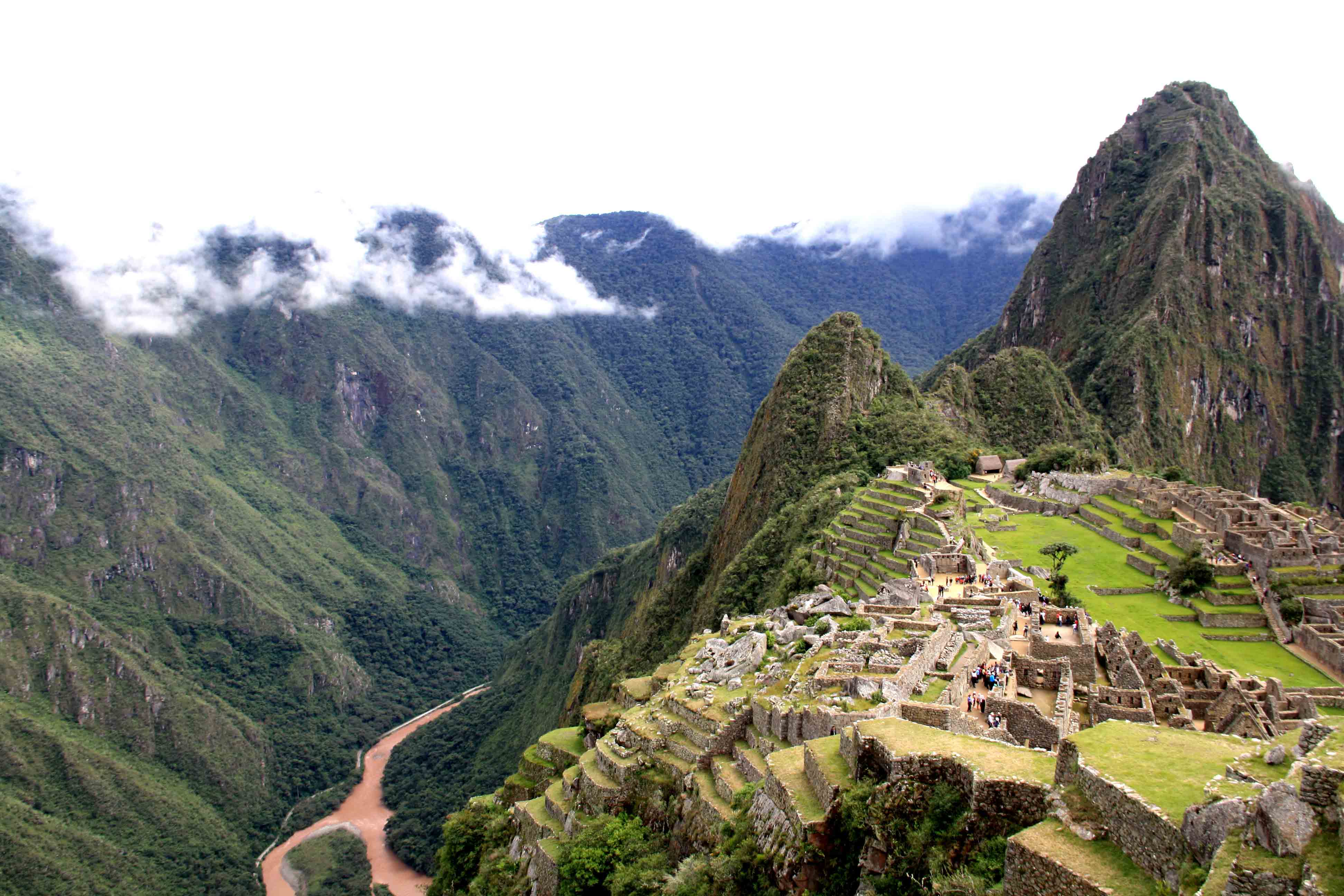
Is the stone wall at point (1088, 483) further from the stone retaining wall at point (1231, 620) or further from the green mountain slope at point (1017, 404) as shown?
the green mountain slope at point (1017, 404)

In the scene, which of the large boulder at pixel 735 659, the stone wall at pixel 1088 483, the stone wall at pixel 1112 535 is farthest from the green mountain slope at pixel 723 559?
the large boulder at pixel 735 659

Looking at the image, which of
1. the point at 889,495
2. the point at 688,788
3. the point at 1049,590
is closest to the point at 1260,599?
the point at 1049,590

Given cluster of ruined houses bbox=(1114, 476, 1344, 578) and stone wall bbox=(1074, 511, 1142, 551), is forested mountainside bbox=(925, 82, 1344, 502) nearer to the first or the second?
cluster of ruined houses bbox=(1114, 476, 1344, 578)

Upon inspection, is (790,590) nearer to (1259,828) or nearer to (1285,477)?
(1259,828)

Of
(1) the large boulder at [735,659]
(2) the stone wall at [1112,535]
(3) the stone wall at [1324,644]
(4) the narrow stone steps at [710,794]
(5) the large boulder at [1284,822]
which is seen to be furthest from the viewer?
(2) the stone wall at [1112,535]

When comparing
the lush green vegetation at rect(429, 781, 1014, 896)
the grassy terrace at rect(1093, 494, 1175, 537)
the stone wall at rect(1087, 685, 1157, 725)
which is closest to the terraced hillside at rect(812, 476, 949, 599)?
the grassy terrace at rect(1093, 494, 1175, 537)

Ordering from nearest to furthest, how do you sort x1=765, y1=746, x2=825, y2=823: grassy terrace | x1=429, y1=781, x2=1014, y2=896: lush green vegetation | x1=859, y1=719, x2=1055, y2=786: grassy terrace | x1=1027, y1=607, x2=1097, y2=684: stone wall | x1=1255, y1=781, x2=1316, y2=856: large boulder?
x1=1255, y1=781, x2=1316, y2=856: large boulder < x1=429, y1=781, x2=1014, y2=896: lush green vegetation < x1=859, y1=719, x2=1055, y2=786: grassy terrace < x1=765, y1=746, x2=825, y2=823: grassy terrace < x1=1027, y1=607, x2=1097, y2=684: stone wall
